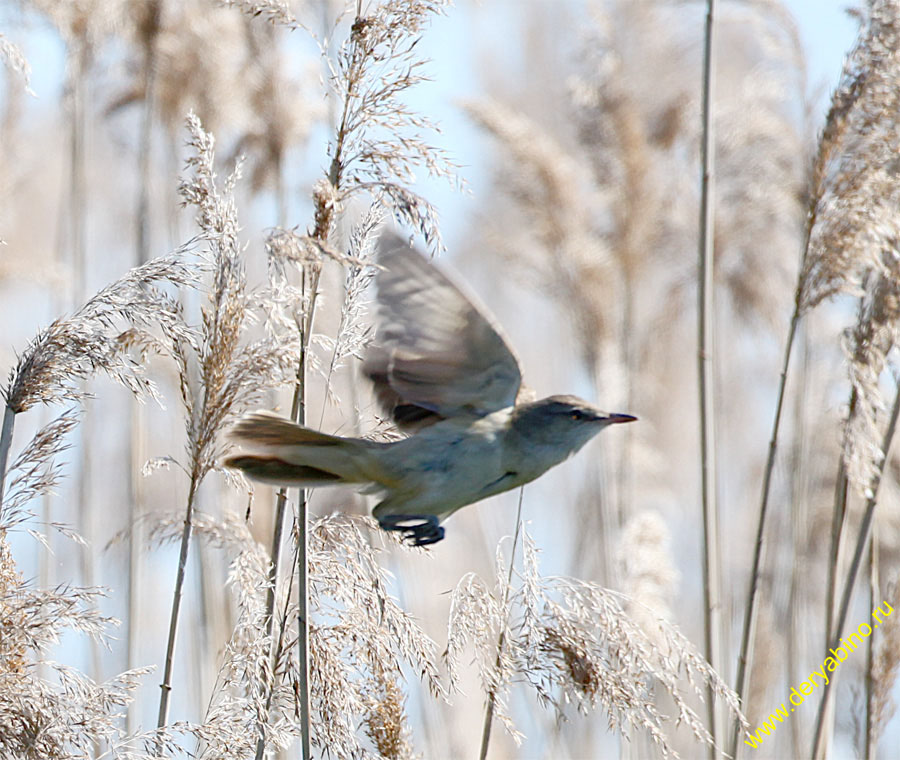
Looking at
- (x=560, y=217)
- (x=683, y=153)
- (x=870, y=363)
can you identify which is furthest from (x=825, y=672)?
(x=683, y=153)

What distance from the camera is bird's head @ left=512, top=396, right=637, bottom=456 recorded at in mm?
2078

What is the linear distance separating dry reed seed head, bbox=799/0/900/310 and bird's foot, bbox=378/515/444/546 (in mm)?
1089

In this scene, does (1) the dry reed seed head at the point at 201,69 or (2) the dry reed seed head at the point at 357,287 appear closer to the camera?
(2) the dry reed seed head at the point at 357,287

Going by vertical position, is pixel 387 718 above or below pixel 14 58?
below

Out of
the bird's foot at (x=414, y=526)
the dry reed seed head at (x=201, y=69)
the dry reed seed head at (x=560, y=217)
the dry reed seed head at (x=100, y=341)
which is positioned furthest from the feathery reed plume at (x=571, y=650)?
the dry reed seed head at (x=201, y=69)

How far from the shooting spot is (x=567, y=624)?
211 centimetres

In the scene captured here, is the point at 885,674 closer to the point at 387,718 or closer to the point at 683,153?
the point at 387,718

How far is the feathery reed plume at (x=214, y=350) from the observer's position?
6.23ft

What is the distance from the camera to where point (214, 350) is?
1.95 meters

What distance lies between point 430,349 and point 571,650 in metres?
0.61

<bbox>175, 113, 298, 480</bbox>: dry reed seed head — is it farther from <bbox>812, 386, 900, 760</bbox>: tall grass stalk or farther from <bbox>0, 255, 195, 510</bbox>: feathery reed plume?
<bbox>812, 386, 900, 760</bbox>: tall grass stalk

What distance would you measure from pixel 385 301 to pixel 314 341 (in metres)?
0.34

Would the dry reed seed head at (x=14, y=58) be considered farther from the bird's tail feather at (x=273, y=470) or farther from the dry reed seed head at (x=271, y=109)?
the dry reed seed head at (x=271, y=109)

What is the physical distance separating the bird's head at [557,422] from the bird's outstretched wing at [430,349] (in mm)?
53
